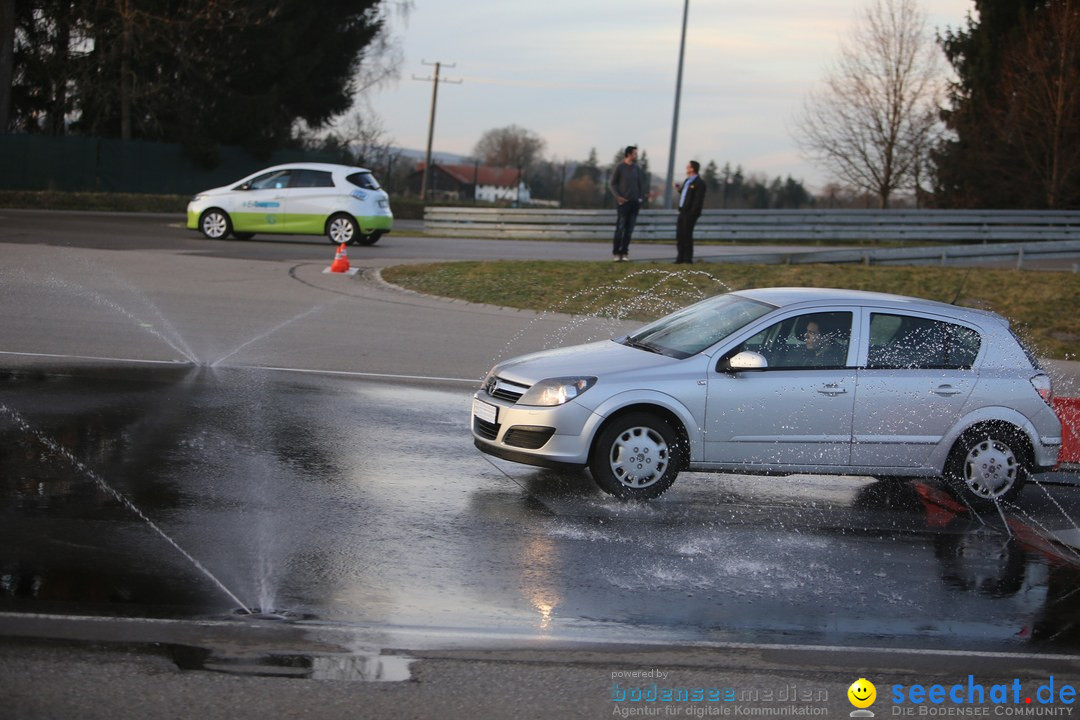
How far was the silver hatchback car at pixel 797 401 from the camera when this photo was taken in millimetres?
8008

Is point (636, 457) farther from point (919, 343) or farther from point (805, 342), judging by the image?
point (919, 343)

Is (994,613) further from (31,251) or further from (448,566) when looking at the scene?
(31,251)

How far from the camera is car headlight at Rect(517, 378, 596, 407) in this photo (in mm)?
7988

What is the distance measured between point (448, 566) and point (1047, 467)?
15.3ft

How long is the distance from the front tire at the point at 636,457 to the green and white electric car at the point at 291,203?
59.9 ft

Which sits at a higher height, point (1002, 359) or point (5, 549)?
point (1002, 359)

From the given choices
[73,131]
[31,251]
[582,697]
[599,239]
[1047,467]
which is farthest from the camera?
[73,131]

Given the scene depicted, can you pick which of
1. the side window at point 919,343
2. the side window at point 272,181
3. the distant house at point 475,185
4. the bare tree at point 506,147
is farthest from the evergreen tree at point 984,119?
the bare tree at point 506,147

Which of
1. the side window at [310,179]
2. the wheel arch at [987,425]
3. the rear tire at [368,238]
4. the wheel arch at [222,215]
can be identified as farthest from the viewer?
the rear tire at [368,238]

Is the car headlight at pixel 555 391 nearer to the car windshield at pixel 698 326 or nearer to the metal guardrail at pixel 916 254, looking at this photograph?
the car windshield at pixel 698 326

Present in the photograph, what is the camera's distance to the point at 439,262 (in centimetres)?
2144

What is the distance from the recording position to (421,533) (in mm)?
6996

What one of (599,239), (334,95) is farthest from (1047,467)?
(334,95)

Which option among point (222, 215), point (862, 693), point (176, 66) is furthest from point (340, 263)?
point (176, 66)
